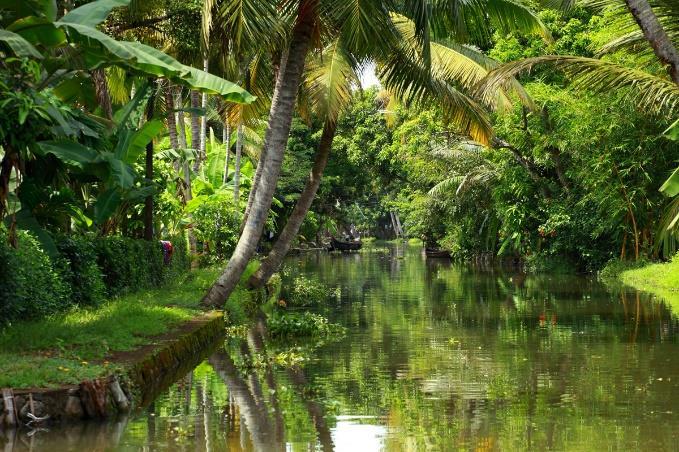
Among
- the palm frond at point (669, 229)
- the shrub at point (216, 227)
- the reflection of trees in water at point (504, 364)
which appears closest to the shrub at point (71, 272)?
the reflection of trees in water at point (504, 364)

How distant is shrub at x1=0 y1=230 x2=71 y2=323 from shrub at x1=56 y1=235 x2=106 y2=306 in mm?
426

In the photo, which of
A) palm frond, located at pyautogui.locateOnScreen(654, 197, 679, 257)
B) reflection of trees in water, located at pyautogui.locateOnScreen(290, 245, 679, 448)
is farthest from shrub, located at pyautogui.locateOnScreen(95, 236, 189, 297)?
palm frond, located at pyautogui.locateOnScreen(654, 197, 679, 257)

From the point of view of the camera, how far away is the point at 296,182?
5484 centimetres

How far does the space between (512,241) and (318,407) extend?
3035 centimetres

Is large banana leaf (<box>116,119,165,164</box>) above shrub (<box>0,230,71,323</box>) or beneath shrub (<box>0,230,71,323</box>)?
above

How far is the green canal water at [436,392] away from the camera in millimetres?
8992

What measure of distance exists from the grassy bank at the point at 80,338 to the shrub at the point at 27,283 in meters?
0.19

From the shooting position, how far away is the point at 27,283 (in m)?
13.3

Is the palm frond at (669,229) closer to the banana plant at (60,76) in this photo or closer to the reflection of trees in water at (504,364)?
the reflection of trees in water at (504,364)

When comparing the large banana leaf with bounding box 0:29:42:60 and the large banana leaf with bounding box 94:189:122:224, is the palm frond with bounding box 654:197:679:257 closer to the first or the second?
the large banana leaf with bounding box 94:189:122:224

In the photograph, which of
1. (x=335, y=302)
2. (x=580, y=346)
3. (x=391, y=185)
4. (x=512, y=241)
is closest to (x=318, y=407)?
(x=580, y=346)

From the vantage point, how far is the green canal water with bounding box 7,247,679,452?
8.99 m

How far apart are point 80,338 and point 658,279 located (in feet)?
61.5

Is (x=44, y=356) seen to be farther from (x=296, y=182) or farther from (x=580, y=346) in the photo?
(x=296, y=182)
